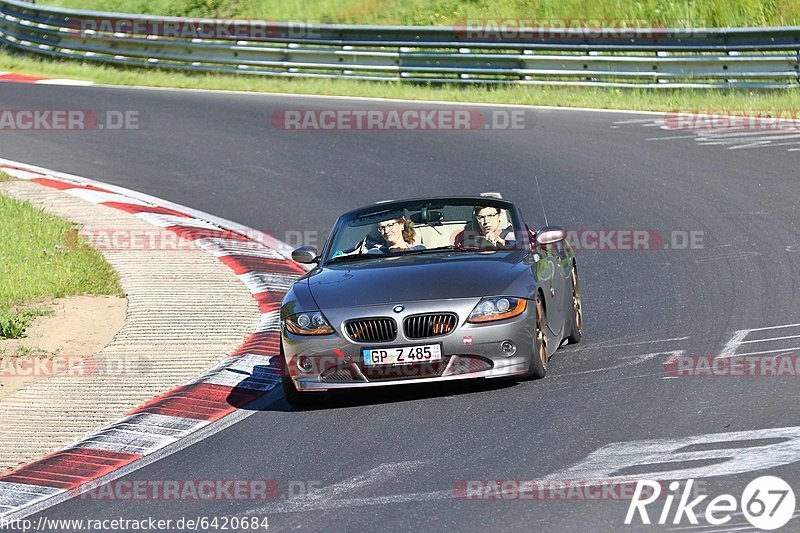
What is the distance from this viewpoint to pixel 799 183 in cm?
1512

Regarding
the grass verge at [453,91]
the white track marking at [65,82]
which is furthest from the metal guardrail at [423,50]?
Result: the white track marking at [65,82]

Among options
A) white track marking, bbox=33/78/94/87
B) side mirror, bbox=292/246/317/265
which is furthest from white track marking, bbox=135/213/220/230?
white track marking, bbox=33/78/94/87

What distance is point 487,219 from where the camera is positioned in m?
9.84

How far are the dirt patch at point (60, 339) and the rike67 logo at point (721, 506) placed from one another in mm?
5151

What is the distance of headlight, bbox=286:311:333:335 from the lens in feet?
27.8

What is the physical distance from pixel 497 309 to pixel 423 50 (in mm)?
16589

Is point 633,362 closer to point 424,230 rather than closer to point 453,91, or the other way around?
point 424,230

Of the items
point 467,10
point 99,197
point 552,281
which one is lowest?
point 552,281

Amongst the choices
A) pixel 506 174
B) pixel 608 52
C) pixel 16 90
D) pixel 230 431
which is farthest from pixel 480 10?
pixel 230 431

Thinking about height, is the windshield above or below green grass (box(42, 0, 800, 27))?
below

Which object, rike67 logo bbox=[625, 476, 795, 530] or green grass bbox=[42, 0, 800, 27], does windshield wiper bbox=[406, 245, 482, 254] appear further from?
green grass bbox=[42, 0, 800, 27]

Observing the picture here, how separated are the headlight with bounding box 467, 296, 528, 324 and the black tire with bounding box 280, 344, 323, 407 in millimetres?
1259

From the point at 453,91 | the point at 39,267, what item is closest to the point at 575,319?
the point at 39,267

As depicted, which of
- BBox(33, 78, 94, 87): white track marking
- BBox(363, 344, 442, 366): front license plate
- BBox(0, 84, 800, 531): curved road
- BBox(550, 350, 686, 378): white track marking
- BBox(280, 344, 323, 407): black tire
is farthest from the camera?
BBox(33, 78, 94, 87): white track marking
